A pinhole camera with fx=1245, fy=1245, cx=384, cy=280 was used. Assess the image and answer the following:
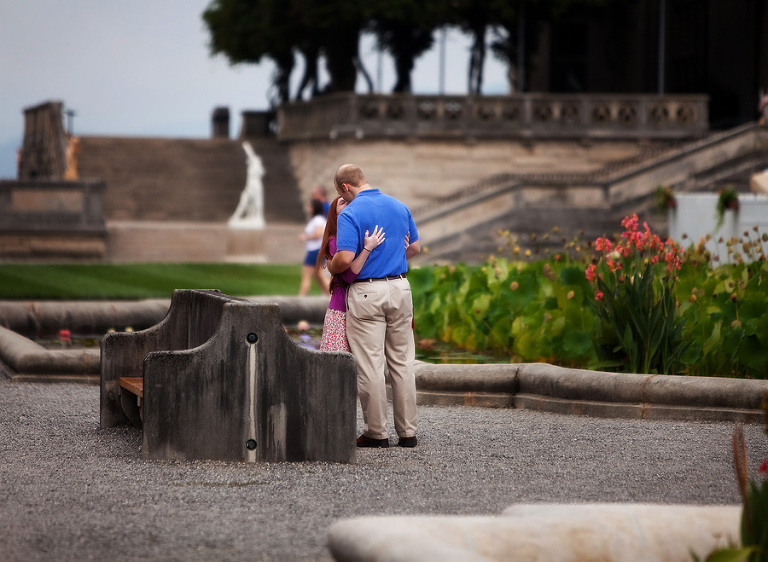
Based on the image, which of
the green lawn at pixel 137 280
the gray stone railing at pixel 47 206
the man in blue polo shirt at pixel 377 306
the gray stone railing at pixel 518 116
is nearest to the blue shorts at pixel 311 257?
the green lawn at pixel 137 280

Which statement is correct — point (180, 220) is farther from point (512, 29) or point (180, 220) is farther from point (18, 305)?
point (18, 305)

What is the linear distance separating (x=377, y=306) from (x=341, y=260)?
38 cm

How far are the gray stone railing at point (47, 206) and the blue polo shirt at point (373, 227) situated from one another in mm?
23479

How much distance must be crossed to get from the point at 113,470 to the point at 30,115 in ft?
119

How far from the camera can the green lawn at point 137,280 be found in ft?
64.6

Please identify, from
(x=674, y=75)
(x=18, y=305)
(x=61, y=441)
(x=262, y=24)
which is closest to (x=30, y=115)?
(x=262, y=24)

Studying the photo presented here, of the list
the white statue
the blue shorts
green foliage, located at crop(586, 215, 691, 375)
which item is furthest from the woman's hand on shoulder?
the white statue

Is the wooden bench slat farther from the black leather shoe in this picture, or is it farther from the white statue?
the white statue

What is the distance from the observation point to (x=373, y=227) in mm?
7523

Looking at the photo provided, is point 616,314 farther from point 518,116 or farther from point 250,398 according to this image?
point 518,116

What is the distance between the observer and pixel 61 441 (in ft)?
26.2

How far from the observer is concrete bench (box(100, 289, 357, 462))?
277 inches

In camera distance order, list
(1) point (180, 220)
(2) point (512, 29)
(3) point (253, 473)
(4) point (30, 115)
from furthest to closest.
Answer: (4) point (30, 115), (2) point (512, 29), (1) point (180, 220), (3) point (253, 473)

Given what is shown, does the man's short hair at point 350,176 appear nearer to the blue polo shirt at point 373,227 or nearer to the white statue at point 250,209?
the blue polo shirt at point 373,227
